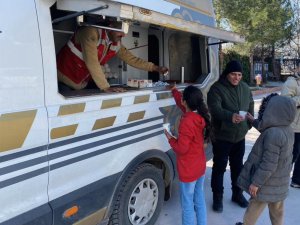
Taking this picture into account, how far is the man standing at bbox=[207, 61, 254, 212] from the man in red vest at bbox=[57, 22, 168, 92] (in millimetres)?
1248

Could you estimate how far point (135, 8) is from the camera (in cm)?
257

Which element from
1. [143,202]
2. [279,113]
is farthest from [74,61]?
[279,113]

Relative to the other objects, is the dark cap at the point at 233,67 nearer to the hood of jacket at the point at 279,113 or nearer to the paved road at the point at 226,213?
the hood of jacket at the point at 279,113

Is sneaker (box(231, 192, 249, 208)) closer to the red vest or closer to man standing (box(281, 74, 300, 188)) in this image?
man standing (box(281, 74, 300, 188))

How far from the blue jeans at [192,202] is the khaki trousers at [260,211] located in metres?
0.42

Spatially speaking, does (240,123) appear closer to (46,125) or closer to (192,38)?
(192,38)

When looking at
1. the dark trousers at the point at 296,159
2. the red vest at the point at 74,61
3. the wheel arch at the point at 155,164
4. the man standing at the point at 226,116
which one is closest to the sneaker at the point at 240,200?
the man standing at the point at 226,116

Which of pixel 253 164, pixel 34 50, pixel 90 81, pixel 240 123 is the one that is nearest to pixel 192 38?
pixel 240 123

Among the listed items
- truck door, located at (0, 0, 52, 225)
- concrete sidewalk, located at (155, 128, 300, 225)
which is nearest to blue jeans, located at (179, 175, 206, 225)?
concrete sidewalk, located at (155, 128, 300, 225)

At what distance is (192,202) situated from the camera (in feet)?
10.9

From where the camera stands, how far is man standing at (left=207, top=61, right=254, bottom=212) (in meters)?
3.93

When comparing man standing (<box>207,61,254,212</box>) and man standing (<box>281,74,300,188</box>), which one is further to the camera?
man standing (<box>281,74,300,188</box>)

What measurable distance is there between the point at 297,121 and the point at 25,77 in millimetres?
3637

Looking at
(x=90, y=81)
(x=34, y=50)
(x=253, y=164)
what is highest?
(x=34, y=50)
